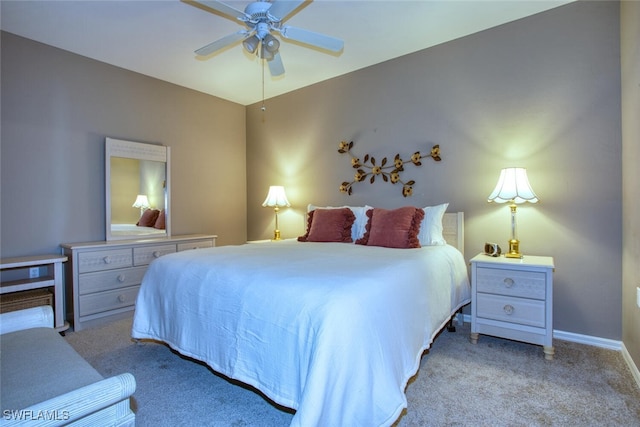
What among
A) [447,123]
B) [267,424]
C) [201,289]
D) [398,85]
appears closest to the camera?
[267,424]

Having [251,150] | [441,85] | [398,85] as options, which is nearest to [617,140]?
[441,85]

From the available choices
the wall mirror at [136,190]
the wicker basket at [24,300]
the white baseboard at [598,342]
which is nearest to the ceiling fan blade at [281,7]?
the wall mirror at [136,190]

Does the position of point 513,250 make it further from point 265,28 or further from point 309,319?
point 265,28

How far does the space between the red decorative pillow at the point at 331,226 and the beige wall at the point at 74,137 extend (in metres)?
1.94

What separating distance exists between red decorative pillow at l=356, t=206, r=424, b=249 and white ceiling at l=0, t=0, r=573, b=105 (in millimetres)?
1671

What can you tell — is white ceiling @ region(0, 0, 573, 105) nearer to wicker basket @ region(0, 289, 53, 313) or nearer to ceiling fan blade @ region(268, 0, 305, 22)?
ceiling fan blade @ region(268, 0, 305, 22)

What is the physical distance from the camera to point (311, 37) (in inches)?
87.8

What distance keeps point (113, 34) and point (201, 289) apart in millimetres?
2640

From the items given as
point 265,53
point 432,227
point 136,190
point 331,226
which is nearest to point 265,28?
point 265,53

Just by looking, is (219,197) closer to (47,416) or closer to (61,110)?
(61,110)

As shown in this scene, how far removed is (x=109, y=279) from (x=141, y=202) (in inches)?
39.6

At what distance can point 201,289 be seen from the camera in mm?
1953

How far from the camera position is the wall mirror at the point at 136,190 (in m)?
3.53

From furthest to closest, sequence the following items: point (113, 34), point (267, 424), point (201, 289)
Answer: point (113, 34) → point (201, 289) → point (267, 424)
